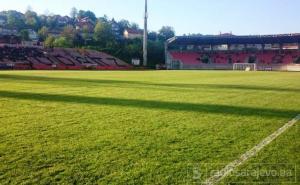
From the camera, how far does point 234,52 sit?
268 ft

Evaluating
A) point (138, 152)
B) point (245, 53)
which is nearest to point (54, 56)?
point (245, 53)

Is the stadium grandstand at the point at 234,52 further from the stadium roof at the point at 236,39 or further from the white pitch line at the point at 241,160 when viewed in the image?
the white pitch line at the point at 241,160

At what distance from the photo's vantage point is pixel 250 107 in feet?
35.1

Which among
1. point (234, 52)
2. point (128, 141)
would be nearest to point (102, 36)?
point (234, 52)

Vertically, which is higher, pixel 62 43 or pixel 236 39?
pixel 236 39

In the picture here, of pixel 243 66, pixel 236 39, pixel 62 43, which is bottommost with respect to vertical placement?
pixel 243 66

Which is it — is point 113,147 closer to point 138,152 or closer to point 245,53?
point 138,152

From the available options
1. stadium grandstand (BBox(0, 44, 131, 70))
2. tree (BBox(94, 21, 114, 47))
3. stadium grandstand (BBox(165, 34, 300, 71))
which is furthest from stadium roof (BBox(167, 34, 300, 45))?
tree (BBox(94, 21, 114, 47))

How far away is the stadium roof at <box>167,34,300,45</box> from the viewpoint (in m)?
73.1

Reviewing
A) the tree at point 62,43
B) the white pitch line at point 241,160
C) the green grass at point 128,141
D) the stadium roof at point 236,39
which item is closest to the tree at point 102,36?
the tree at point 62,43

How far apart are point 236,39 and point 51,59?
3955cm

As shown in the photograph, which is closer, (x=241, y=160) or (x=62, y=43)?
(x=241, y=160)

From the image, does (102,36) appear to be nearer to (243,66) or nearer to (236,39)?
(236,39)

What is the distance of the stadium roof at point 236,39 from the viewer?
73062mm
